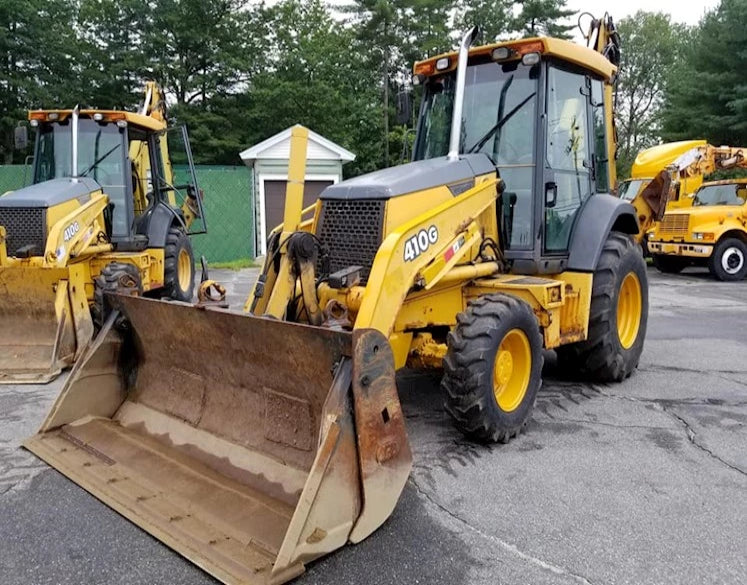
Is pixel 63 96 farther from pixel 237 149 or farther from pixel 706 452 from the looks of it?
pixel 706 452

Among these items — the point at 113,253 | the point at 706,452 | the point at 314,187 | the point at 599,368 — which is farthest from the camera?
the point at 314,187

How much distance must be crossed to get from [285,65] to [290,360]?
950 inches

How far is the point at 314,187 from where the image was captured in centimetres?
1792

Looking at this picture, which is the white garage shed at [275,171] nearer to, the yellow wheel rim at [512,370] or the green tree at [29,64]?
the green tree at [29,64]

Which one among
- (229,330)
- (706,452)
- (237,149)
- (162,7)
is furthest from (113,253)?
(162,7)

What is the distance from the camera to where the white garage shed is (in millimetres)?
17188

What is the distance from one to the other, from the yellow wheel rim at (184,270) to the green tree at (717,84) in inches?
782

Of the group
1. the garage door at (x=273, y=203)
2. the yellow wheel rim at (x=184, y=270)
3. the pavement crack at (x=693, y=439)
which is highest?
the garage door at (x=273, y=203)

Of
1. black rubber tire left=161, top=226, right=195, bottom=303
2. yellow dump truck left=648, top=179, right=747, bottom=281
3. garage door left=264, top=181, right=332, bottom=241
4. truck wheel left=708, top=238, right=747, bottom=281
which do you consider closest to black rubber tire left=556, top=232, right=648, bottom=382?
black rubber tire left=161, top=226, right=195, bottom=303

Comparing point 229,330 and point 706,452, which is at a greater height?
point 229,330

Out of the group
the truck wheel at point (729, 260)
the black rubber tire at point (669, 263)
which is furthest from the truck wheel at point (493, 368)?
the black rubber tire at point (669, 263)

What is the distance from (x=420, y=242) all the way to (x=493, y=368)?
89 centimetres

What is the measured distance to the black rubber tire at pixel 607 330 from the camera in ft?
17.2

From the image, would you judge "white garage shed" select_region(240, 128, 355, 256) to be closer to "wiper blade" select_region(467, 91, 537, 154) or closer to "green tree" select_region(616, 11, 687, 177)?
"wiper blade" select_region(467, 91, 537, 154)
